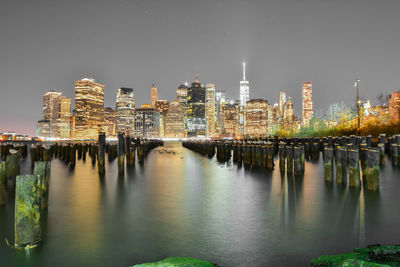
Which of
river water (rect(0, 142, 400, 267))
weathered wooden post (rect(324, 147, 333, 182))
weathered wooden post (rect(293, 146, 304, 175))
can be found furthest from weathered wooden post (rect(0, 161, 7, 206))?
weathered wooden post (rect(293, 146, 304, 175))

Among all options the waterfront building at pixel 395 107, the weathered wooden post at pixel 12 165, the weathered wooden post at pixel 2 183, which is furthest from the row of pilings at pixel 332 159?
the waterfront building at pixel 395 107

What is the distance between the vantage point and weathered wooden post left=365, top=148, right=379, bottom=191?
860 cm

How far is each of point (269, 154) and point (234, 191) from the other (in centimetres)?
640

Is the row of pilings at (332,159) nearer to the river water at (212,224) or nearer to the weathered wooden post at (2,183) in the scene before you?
the river water at (212,224)

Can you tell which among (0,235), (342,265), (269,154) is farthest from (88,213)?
(269,154)

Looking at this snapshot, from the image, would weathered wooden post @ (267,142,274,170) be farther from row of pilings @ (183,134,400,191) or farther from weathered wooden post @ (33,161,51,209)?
weathered wooden post @ (33,161,51,209)

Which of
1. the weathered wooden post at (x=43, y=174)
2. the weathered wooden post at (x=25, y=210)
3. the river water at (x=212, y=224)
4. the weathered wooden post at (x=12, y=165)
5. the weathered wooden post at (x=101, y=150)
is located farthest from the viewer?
the weathered wooden post at (x=101, y=150)

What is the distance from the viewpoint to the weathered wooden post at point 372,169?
339 inches

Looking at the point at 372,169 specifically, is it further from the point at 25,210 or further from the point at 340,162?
the point at 25,210

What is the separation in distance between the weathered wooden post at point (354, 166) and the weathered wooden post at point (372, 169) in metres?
0.32

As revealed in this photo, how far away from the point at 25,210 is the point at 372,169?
9402 millimetres

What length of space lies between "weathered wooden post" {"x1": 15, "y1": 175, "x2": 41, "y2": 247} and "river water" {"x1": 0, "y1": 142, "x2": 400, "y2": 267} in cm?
23

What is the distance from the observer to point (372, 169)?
9.07 metres

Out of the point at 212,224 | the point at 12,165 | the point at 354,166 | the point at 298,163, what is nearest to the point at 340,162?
the point at 354,166
